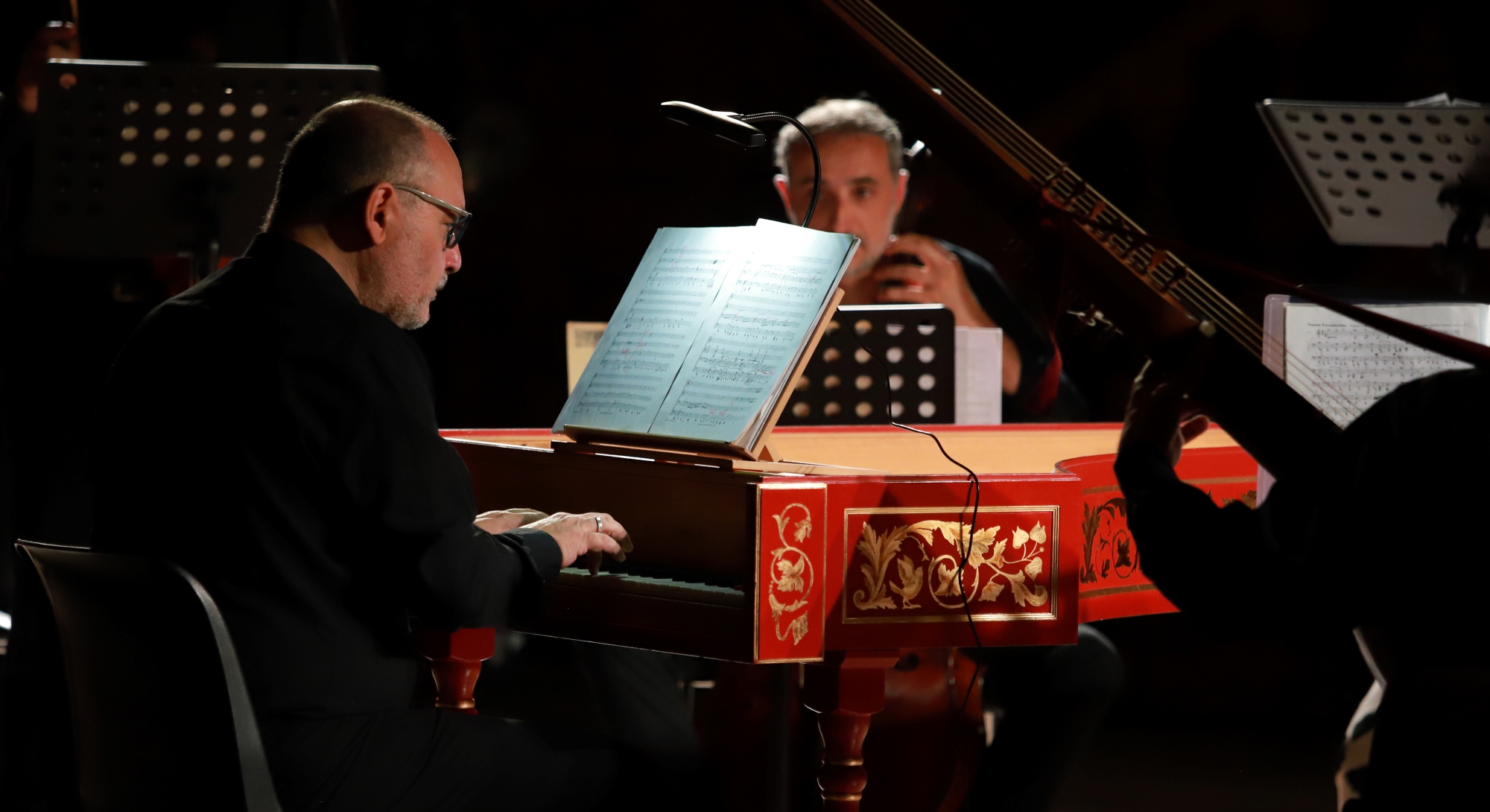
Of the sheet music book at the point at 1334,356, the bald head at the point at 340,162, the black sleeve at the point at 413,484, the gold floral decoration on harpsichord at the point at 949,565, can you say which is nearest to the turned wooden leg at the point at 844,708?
the gold floral decoration on harpsichord at the point at 949,565

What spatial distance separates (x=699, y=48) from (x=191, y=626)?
353 centimetres

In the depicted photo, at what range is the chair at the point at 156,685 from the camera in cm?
146

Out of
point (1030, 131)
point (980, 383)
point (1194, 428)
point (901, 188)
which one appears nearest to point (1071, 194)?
point (1194, 428)

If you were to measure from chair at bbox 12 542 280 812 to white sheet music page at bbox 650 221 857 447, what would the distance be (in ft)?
2.54

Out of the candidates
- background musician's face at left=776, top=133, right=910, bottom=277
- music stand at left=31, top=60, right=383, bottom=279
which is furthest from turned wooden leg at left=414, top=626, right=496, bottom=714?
background musician's face at left=776, top=133, right=910, bottom=277

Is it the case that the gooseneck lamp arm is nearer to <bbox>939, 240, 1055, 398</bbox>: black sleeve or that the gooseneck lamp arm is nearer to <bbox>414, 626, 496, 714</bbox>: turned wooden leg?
<bbox>414, 626, 496, 714</bbox>: turned wooden leg

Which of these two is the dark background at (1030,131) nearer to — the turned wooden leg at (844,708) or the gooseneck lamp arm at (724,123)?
the gooseneck lamp arm at (724,123)

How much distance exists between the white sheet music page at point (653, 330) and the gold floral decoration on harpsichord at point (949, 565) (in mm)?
393

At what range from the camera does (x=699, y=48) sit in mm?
4684

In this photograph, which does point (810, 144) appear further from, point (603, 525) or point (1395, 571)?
point (1395, 571)

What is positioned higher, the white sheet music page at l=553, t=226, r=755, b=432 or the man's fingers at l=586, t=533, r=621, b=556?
the white sheet music page at l=553, t=226, r=755, b=432

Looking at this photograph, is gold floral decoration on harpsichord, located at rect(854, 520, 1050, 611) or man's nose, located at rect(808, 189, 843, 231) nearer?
gold floral decoration on harpsichord, located at rect(854, 520, 1050, 611)

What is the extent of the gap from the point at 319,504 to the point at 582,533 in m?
0.42

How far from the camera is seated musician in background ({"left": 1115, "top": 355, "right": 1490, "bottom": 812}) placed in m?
1.29
